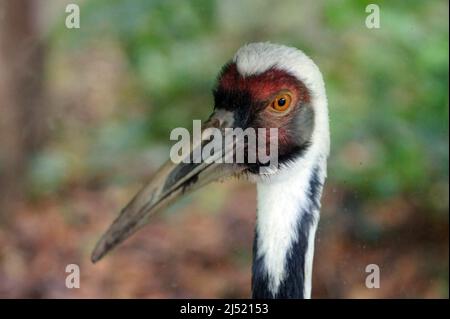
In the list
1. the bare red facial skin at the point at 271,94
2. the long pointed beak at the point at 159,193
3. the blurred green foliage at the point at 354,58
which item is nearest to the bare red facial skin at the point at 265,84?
the bare red facial skin at the point at 271,94

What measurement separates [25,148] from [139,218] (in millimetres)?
3030

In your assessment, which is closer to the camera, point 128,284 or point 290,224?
point 290,224

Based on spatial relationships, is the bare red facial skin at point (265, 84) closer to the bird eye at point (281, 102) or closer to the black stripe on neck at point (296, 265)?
the bird eye at point (281, 102)

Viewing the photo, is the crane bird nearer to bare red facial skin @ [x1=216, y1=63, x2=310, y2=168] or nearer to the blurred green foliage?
bare red facial skin @ [x1=216, y1=63, x2=310, y2=168]

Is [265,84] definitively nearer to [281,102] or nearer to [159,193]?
[281,102]

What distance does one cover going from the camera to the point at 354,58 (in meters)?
5.09

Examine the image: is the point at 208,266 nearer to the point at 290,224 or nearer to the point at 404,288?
the point at 404,288

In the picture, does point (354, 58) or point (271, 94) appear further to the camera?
point (354, 58)

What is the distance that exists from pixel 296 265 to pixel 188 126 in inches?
105

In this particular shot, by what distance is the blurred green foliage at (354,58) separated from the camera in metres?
4.78

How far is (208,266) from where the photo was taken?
5.35 m

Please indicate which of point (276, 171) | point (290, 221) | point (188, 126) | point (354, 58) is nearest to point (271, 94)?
point (276, 171)
